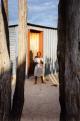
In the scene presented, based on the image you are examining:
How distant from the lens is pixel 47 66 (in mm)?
14789

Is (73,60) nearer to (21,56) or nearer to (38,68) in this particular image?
(21,56)

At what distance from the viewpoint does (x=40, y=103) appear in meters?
8.82

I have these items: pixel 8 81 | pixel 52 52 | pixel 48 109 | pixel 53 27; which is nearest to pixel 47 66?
pixel 52 52

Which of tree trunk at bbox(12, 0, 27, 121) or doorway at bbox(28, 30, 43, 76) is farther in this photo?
doorway at bbox(28, 30, 43, 76)

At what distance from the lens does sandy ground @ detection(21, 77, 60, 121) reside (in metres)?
6.82

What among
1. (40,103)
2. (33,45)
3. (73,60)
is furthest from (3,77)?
(33,45)

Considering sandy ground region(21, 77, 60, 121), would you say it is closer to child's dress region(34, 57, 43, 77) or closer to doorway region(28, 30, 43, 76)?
child's dress region(34, 57, 43, 77)

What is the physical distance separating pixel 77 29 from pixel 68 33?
0.13m

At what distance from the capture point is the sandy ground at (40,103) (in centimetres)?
682

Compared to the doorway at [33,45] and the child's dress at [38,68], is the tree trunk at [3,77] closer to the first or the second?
the child's dress at [38,68]

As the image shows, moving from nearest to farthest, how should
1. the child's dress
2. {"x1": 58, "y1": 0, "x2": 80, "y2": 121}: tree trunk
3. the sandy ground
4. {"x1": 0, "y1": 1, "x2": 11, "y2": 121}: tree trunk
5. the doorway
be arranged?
{"x1": 58, "y1": 0, "x2": 80, "y2": 121}: tree trunk
{"x1": 0, "y1": 1, "x2": 11, "y2": 121}: tree trunk
the sandy ground
the child's dress
the doorway

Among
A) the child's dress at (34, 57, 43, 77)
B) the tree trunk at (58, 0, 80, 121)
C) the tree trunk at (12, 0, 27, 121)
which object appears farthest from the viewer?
the child's dress at (34, 57, 43, 77)

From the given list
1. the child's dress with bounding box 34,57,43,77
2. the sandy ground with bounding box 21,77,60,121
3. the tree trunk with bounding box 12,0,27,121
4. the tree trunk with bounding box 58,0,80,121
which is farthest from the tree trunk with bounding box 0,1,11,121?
the child's dress with bounding box 34,57,43,77

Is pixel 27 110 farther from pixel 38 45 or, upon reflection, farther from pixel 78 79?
pixel 38 45
